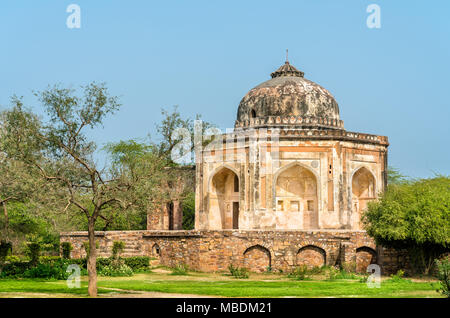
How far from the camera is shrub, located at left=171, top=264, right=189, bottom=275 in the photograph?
89.8 ft

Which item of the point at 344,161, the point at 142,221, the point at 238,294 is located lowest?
the point at 238,294

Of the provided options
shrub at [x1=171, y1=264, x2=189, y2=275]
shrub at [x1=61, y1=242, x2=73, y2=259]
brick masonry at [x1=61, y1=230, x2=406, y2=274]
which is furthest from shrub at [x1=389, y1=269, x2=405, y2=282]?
shrub at [x1=61, y1=242, x2=73, y2=259]

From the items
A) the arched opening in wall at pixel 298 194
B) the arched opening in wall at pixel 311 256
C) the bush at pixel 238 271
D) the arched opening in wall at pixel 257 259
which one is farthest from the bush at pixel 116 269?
the arched opening in wall at pixel 298 194

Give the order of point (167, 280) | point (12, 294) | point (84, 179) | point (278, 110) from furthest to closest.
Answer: point (278, 110) → point (167, 280) → point (84, 179) → point (12, 294)

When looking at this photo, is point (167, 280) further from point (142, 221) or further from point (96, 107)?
point (142, 221)

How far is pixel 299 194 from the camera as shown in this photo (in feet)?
107

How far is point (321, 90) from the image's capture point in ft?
114

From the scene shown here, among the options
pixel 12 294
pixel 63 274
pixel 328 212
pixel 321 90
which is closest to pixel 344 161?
pixel 328 212

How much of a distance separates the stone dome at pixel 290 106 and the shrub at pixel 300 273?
864 cm

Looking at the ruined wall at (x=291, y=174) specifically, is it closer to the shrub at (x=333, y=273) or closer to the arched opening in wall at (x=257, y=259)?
the arched opening in wall at (x=257, y=259)

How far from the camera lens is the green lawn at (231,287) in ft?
61.8

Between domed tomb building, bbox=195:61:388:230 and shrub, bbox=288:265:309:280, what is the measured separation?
415 centimetres

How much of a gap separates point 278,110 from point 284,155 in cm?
334
